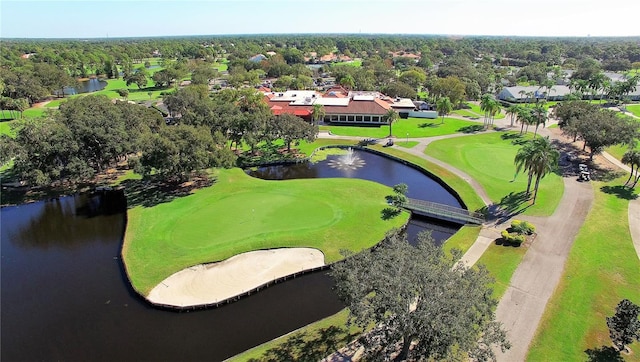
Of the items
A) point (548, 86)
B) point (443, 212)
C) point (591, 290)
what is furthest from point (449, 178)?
point (548, 86)

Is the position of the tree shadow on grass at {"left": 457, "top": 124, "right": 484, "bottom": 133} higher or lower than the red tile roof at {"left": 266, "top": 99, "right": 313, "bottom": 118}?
lower

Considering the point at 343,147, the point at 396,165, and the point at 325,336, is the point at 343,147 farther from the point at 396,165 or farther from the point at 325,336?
the point at 325,336

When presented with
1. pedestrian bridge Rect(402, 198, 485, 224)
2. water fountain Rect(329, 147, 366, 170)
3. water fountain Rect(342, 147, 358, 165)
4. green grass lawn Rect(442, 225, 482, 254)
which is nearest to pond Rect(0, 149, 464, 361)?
green grass lawn Rect(442, 225, 482, 254)

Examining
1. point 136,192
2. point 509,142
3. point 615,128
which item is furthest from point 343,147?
point 615,128

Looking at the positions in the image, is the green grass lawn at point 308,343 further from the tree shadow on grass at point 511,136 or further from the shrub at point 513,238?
the tree shadow on grass at point 511,136

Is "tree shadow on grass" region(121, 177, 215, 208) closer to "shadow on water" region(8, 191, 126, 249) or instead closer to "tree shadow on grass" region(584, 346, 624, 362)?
"shadow on water" region(8, 191, 126, 249)

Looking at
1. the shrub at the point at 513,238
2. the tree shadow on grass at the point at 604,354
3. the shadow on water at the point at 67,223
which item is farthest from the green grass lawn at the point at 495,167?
the shadow on water at the point at 67,223
